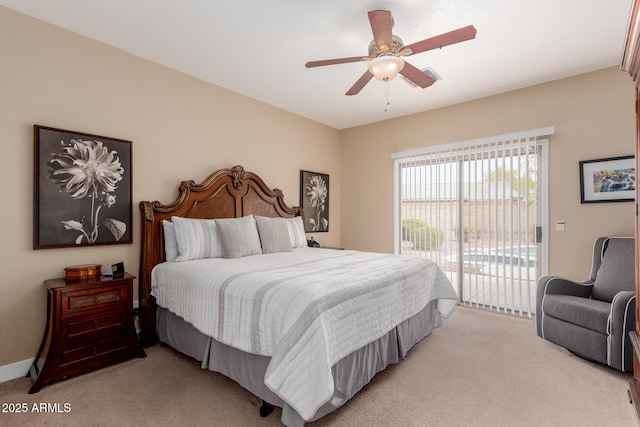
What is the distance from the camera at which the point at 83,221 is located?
259 centimetres

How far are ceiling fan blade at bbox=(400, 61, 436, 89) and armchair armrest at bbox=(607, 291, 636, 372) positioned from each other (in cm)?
221

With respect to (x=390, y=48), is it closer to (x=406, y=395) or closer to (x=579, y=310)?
(x=406, y=395)

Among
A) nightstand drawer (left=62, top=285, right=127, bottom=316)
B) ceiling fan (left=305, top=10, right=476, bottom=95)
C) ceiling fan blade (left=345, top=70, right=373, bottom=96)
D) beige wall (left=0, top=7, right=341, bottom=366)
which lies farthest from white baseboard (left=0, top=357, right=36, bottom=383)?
ceiling fan blade (left=345, top=70, right=373, bottom=96)

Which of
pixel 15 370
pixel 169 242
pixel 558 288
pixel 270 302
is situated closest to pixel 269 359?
pixel 270 302

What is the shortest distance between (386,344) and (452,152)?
2.95m

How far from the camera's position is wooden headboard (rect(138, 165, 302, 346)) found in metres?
2.88

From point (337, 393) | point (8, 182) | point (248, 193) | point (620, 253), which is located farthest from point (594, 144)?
point (8, 182)

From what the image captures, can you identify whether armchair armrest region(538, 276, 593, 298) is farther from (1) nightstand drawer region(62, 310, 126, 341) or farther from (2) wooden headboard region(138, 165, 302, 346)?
(1) nightstand drawer region(62, 310, 126, 341)

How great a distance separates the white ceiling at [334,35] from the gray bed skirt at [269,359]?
2430 mm

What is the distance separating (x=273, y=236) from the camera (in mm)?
3533

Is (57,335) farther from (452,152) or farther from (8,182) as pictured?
(452,152)

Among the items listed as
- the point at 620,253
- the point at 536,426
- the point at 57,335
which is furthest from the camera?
the point at 620,253

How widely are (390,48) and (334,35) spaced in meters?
0.65

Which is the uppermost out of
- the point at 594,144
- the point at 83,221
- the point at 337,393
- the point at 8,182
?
the point at 594,144
